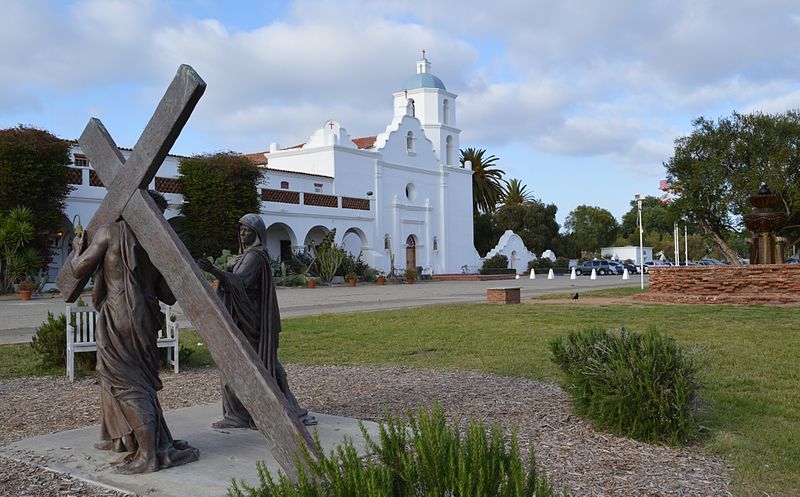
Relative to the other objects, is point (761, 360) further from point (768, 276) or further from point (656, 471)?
point (768, 276)

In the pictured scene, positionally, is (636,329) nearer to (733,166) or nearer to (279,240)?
(733,166)

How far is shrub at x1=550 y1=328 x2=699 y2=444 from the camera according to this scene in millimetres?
5293

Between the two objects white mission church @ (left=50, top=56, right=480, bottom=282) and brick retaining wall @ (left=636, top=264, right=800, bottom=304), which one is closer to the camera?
brick retaining wall @ (left=636, top=264, right=800, bottom=304)

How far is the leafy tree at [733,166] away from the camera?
89.0 ft

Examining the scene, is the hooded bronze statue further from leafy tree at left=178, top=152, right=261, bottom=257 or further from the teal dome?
the teal dome

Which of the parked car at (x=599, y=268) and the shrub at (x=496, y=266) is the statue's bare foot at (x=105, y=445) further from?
the parked car at (x=599, y=268)

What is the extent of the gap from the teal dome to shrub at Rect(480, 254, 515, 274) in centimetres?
1288

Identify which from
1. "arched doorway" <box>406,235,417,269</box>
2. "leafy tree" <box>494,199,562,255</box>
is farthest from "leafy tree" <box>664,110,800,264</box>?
"leafy tree" <box>494,199,562,255</box>

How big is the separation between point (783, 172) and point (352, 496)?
28195 millimetres

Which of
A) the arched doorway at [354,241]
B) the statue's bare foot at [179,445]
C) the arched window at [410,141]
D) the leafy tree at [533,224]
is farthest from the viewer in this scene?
the leafy tree at [533,224]

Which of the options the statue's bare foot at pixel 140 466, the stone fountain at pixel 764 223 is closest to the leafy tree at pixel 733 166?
the stone fountain at pixel 764 223

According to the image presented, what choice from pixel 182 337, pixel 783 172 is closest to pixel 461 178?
pixel 783 172

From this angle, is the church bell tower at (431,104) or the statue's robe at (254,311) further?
the church bell tower at (431,104)

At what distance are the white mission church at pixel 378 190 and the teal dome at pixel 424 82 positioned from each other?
0.27ft
